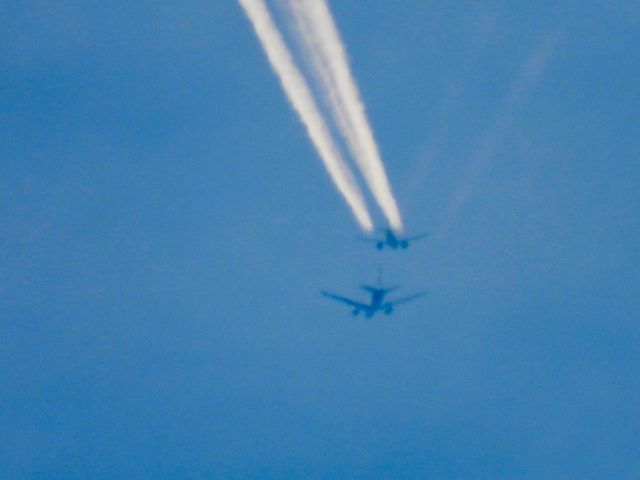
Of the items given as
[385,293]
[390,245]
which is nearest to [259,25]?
[390,245]

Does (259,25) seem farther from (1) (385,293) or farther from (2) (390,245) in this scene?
(1) (385,293)

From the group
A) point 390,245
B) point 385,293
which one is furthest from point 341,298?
point 390,245

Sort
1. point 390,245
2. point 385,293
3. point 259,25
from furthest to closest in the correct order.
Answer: point 385,293, point 390,245, point 259,25

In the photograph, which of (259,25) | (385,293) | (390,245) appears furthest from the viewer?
(385,293)

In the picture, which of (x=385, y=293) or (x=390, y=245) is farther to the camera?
(x=385, y=293)

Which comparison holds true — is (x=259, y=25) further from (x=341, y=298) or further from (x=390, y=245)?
(x=341, y=298)

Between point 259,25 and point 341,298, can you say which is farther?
point 341,298

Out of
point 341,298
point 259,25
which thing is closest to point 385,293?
point 341,298

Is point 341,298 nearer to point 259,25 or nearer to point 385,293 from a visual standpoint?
point 385,293
